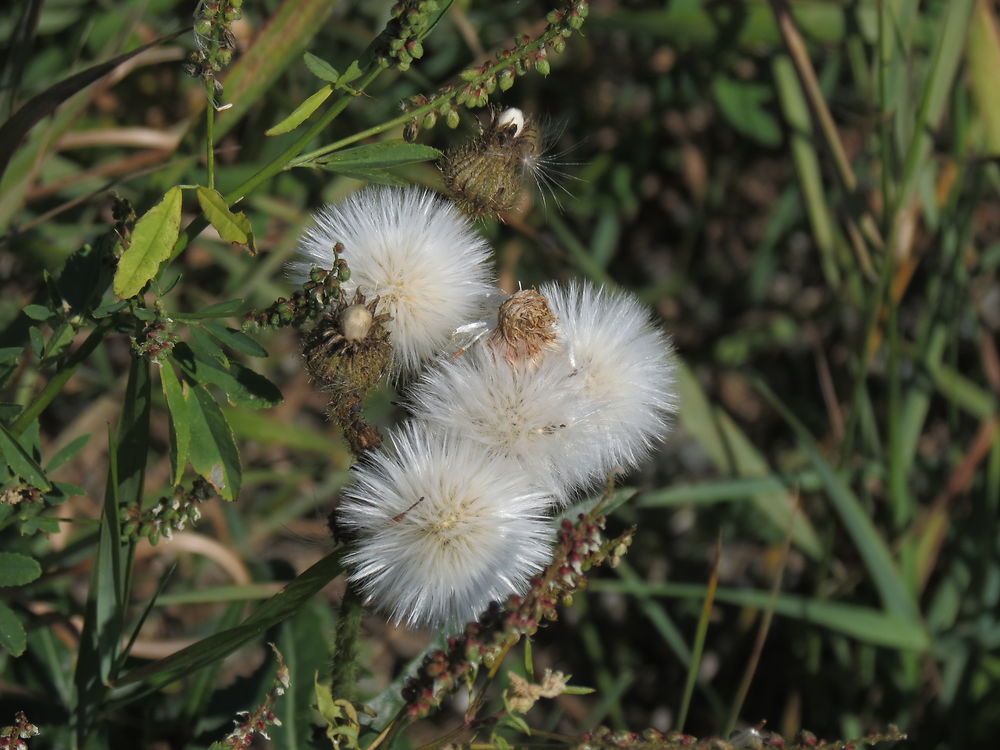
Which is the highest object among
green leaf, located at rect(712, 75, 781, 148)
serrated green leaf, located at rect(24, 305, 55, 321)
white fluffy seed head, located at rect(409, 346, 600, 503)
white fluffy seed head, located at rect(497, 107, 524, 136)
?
green leaf, located at rect(712, 75, 781, 148)

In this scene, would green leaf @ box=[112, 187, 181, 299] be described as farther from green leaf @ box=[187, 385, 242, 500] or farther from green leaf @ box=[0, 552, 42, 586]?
green leaf @ box=[0, 552, 42, 586]

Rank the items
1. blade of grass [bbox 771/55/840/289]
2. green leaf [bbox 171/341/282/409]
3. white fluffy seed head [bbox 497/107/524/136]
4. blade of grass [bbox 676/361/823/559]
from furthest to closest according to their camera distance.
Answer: blade of grass [bbox 771/55/840/289] < blade of grass [bbox 676/361/823/559] < white fluffy seed head [bbox 497/107/524/136] < green leaf [bbox 171/341/282/409]

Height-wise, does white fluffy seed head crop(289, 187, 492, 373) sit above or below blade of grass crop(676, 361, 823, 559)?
below

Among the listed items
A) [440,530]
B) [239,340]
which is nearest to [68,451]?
[239,340]

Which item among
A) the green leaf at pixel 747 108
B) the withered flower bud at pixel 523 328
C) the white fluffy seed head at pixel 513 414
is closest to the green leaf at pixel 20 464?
the white fluffy seed head at pixel 513 414

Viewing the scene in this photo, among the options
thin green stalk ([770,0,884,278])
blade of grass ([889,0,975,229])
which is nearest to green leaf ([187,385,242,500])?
blade of grass ([889,0,975,229])

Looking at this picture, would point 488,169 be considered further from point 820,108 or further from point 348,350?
point 820,108

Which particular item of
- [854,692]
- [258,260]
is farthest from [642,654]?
[258,260]

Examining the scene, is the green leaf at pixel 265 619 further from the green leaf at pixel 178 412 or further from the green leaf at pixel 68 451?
the green leaf at pixel 68 451
